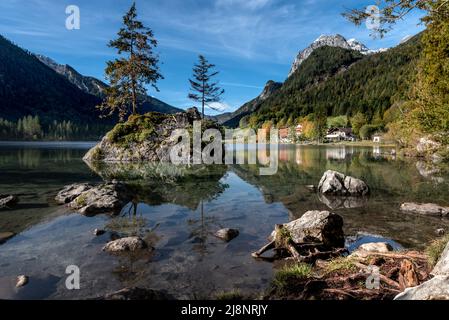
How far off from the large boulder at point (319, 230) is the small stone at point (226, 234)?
1.52m

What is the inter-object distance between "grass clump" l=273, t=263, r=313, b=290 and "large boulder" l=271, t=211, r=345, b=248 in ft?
7.35

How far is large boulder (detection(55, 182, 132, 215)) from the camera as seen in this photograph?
14852 mm

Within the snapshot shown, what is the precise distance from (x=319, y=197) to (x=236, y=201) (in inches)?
217

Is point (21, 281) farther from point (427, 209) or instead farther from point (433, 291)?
point (427, 209)

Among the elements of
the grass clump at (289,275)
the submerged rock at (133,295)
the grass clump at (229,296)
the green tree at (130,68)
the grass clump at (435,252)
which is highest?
the green tree at (130,68)

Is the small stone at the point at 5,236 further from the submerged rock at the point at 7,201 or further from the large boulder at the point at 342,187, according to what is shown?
the large boulder at the point at 342,187

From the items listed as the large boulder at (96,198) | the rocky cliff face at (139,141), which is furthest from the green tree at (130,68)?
the large boulder at (96,198)

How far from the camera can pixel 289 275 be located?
780 cm

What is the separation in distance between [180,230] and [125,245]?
272 cm

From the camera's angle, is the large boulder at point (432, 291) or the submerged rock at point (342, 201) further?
the submerged rock at point (342, 201)

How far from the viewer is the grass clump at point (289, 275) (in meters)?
7.38
